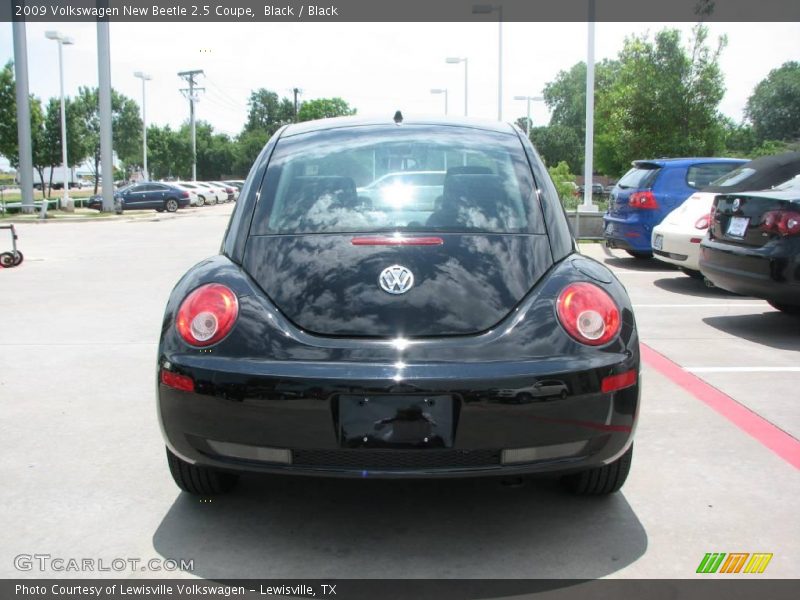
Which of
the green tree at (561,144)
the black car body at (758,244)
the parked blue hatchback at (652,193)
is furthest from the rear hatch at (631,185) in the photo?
the green tree at (561,144)

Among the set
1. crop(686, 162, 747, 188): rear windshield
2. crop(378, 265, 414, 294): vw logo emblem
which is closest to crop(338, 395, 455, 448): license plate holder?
crop(378, 265, 414, 294): vw logo emblem

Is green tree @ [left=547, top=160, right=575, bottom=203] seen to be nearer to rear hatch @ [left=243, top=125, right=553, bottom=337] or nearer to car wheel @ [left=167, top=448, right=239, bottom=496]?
rear hatch @ [left=243, top=125, right=553, bottom=337]

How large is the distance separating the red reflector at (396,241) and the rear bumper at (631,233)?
9.40 meters

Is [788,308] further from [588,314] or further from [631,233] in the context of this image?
[588,314]

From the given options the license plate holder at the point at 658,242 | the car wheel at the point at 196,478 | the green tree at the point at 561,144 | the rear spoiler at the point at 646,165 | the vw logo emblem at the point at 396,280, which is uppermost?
the green tree at the point at 561,144

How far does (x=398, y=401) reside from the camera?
9.17 ft

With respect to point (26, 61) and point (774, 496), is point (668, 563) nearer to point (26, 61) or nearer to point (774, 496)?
point (774, 496)

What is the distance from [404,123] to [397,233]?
3.35ft

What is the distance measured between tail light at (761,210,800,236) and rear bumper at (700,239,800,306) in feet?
0.34

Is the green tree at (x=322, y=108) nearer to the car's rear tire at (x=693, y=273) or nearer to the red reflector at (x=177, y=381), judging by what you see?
the car's rear tire at (x=693, y=273)

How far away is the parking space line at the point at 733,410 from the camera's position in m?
4.23

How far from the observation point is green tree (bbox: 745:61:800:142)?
9131 cm

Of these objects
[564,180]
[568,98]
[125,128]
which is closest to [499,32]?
[564,180]

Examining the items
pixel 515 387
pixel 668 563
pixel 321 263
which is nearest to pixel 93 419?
pixel 321 263
